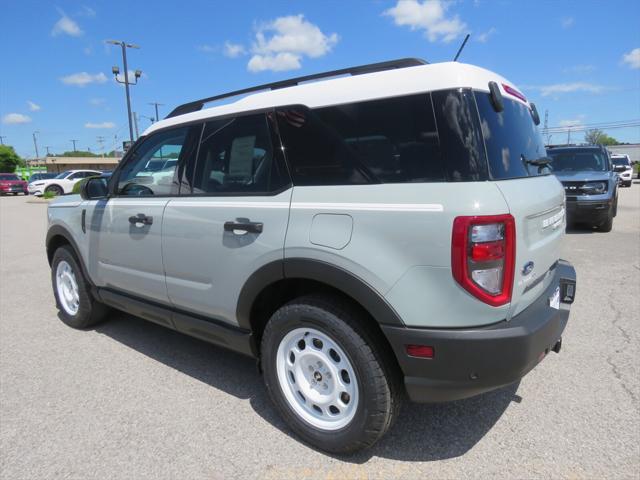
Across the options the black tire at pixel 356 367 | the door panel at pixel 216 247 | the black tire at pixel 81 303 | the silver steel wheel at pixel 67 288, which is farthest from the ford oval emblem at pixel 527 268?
the silver steel wheel at pixel 67 288

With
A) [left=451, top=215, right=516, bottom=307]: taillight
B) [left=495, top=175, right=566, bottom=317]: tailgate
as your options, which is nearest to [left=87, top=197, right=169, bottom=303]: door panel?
[left=451, top=215, right=516, bottom=307]: taillight

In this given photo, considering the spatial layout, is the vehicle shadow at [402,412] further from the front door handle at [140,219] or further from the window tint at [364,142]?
the window tint at [364,142]

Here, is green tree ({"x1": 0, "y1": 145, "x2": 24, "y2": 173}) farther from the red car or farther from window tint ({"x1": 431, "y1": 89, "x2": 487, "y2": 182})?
window tint ({"x1": 431, "y1": 89, "x2": 487, "y2": 182})

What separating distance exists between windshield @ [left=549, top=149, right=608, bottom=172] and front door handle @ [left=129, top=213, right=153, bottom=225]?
29.9 feet

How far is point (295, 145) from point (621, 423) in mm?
2465

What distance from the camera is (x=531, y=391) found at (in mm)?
2955

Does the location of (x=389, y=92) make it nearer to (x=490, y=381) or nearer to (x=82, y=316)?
(x=490, y=381)

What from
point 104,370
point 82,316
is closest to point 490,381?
point 104,370

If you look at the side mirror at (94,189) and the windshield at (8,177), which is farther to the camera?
the windshield at (8,177)

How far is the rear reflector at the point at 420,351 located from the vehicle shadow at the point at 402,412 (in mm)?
720

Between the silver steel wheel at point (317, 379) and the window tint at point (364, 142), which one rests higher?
the window tint at point (364, 142)

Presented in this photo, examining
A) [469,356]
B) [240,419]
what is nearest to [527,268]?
[469,356]

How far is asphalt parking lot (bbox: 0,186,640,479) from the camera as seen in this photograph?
230 centimetres

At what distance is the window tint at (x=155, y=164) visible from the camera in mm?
3168
